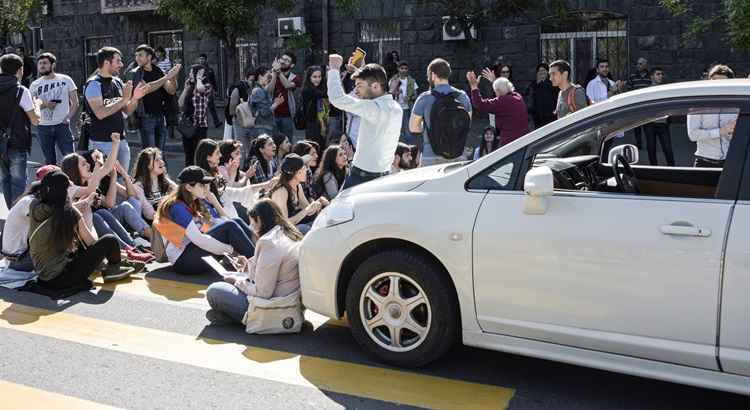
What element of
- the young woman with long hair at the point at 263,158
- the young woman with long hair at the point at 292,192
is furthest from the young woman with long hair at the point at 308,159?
the young woman with long hair at the point at 292,192

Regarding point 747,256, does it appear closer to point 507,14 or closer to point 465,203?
point 465,203

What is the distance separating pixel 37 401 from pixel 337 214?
198cm

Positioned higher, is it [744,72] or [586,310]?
[744,72]

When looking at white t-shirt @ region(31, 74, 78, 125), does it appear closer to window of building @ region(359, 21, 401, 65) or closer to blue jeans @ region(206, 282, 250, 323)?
blue jeans @ region(206, 282, 250, 323)

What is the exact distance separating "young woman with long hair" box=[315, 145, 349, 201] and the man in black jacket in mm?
3265

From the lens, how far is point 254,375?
209 inches

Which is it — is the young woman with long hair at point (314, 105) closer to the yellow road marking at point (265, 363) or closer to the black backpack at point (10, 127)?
the black backpack at point (10, 127)

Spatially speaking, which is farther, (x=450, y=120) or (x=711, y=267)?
(x=450, y=120)

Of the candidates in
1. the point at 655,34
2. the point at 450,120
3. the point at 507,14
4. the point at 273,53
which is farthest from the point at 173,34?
the point at 450,120

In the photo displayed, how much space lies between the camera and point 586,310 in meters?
4.68

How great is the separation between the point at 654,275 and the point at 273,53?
21.2 m

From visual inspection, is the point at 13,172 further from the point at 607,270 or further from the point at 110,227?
the point at 607,270

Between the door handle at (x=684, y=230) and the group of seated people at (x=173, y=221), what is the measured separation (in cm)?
254

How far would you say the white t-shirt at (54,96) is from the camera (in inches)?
425
